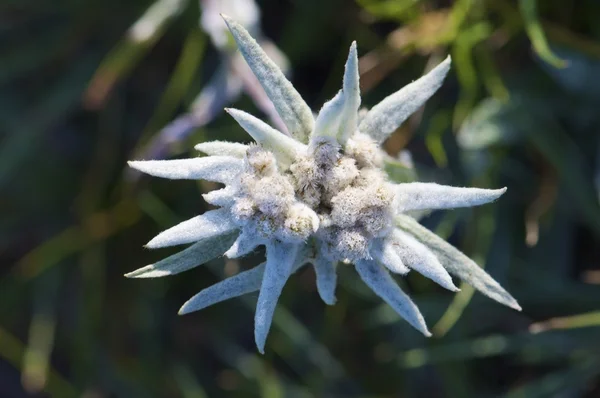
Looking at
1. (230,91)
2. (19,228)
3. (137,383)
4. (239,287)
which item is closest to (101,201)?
(19,228)

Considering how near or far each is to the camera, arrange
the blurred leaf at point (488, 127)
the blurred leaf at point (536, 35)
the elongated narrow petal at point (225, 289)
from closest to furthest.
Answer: the elongated narrow petal at point (225, 289)
the blurred leaf at point (536, 35)
the blurred leaf at point (488, 127)

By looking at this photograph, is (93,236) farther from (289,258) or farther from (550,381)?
(550,381)

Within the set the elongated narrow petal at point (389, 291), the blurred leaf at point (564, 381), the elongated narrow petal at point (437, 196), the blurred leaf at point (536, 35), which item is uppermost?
the elongated narrow petal at point (437, 196)

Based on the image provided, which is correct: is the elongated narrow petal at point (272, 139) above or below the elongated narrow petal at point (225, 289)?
above

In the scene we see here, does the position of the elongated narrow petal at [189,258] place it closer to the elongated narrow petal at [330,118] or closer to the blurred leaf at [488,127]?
the elongated narrow petal at [330,118]

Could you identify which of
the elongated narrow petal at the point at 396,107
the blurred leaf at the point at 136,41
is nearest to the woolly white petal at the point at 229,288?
the elongated narrow petal at the point at 396,107

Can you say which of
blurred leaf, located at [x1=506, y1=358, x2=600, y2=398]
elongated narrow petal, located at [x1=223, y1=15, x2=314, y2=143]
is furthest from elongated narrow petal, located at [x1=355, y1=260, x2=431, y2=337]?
blurred leaf, located at [x1=506, y1=358, x2=600, y2=398]

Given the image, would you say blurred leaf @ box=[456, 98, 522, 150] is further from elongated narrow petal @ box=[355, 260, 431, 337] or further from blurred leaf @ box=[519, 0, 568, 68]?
elongated narrow petal @ box=[355, 260, 431, 337]
